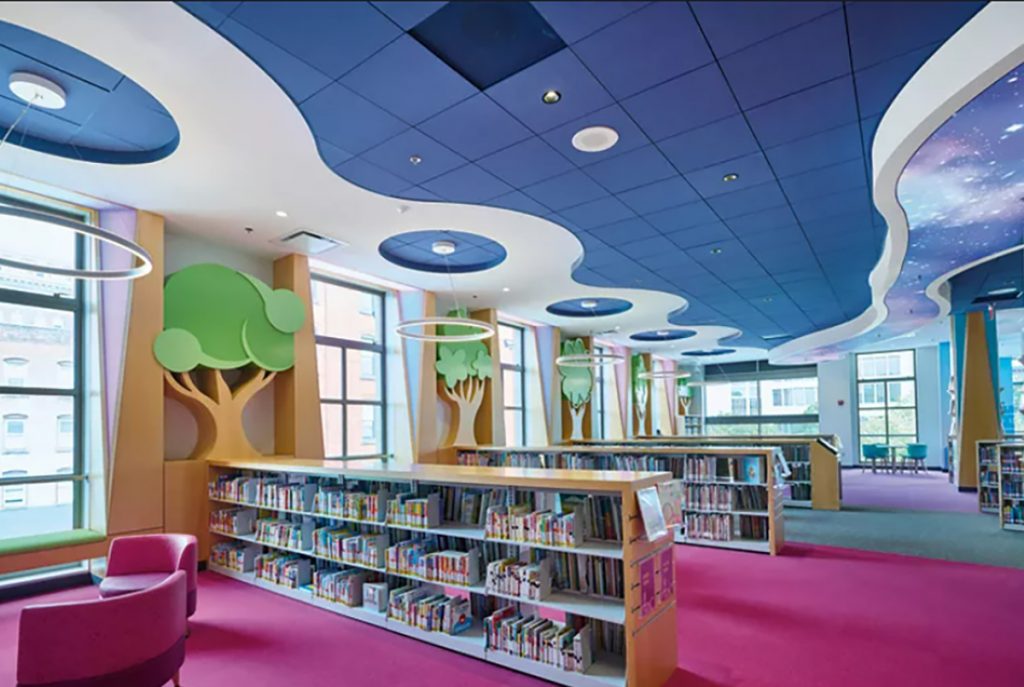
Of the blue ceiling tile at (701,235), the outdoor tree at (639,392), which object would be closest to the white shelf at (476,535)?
the blue ceiling tile at (701,235)

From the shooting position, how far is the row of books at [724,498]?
7.39 metres

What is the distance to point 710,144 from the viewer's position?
15.1ft

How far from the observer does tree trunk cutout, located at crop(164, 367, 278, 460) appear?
6672 millimetres

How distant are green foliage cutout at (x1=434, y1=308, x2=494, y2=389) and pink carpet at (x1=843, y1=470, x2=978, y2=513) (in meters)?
7.28

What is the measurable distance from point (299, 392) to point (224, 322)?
1.31 m

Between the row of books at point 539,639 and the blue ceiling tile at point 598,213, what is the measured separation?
385 cm

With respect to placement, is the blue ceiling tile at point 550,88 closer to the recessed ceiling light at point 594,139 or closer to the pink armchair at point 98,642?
the recessed ceiling light at point 594,139

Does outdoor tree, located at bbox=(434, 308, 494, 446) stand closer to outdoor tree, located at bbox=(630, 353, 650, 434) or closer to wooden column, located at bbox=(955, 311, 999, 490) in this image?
outdoor tree, located at bbox=(630, 353, 650, 434)

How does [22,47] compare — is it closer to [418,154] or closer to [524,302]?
[418,154]

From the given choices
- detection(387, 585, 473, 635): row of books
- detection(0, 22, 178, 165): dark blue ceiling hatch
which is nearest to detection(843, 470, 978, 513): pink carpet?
detection(387, 585, 473, 635): row of books

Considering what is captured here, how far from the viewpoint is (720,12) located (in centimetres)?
301

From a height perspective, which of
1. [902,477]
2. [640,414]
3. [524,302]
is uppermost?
[524,302]

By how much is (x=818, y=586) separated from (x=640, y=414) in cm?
1227

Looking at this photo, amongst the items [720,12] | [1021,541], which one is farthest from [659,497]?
[1021,541]
